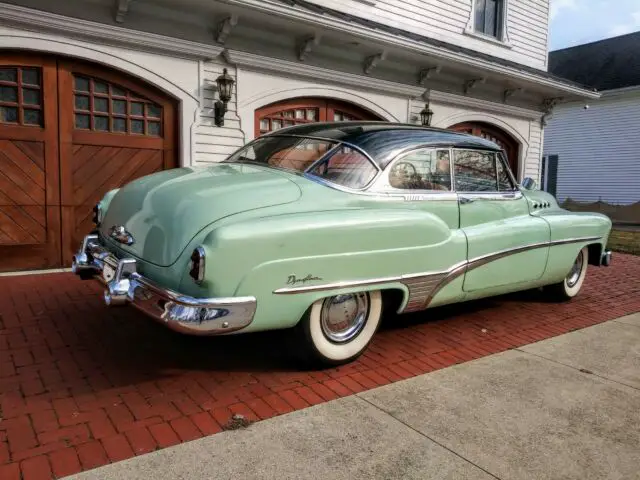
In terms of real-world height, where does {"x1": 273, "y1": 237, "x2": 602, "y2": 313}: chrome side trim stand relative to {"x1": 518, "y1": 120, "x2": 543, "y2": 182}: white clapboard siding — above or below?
below

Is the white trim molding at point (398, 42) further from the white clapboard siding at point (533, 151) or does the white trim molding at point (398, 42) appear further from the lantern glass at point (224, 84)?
the white clapboard siding at point (533, 151)

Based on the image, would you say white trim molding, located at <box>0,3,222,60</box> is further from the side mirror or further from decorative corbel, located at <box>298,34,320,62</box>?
the side mirror

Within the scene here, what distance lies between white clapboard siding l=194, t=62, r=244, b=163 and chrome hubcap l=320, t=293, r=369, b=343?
15.6 feet

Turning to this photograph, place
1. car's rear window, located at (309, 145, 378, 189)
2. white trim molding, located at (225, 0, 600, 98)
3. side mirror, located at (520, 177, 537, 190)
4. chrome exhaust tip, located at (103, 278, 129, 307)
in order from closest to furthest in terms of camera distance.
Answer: chrome exhaust tip, located at (103, 278, 129, 307), car's rear window, located at (309, 145, 378, 189), side mirror, located at (520, 177, 537, 190), white trim molding, located at (225, 0, 600, 98)

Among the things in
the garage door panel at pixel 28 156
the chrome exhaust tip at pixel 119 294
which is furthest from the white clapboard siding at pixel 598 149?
the chrome exhaust tip at pixel 119 294

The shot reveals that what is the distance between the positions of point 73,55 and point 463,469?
253 inches

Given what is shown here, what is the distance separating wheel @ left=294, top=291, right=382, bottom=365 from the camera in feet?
11.1

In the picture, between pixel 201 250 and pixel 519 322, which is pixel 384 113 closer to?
pixel 519 322

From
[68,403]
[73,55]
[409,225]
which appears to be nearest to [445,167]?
[409,225]

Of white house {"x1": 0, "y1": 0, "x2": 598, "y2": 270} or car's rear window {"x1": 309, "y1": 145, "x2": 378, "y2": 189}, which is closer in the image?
car's rear window {"x1": 309, "y1": 145, "x2": 378, "y2": 189}

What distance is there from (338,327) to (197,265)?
1239mm

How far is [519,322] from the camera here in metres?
4.99

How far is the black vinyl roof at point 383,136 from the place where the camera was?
152 inches

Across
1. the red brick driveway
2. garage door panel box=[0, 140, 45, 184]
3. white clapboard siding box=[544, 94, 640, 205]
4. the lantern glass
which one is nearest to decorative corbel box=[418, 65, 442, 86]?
the lantern glass
